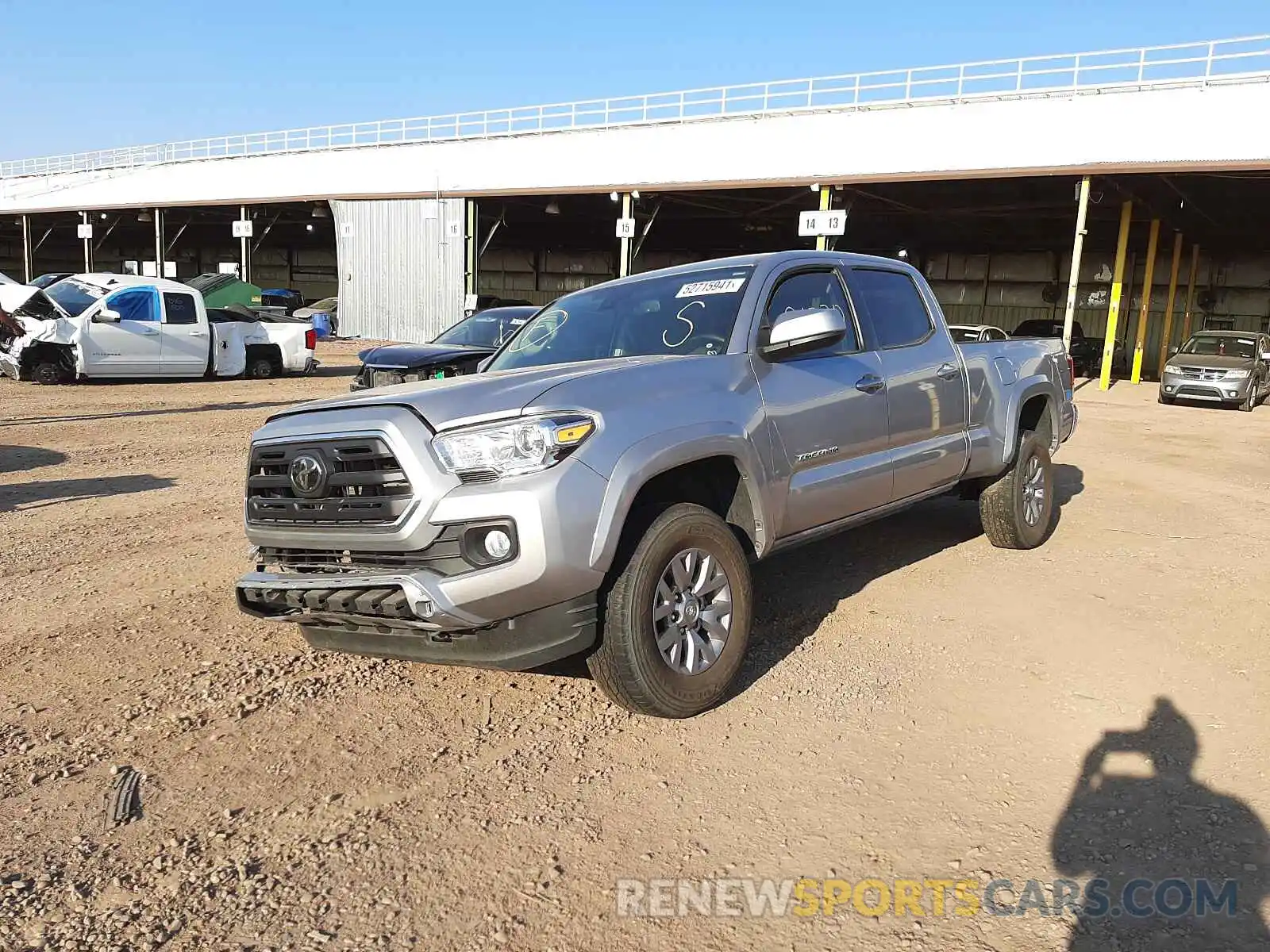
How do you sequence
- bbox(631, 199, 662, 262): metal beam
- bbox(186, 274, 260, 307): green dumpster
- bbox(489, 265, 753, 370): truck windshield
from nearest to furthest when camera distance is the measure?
bbox(489, 265, 753, 370): truck windshield < bbox(631, 199, 662, 262): metal beam < bbox(186, 274, 260, 307): green dumpster

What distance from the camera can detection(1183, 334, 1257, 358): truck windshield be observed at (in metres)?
20.2

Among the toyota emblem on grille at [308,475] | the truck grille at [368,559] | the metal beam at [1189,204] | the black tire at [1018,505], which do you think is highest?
the metal beam at [1189,204]

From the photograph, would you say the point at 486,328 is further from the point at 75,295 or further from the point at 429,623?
the point at 429,623

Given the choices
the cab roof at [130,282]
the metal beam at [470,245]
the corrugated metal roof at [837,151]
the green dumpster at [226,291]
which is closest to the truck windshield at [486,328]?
the cab roof at [130,282]

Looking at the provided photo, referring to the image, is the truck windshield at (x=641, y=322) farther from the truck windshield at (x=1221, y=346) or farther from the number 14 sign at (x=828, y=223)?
the truck windshield at (x=1221, y=346)

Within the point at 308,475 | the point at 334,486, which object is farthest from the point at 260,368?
the point at 334,486

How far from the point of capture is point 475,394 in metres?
3.58

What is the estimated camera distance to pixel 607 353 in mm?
4668

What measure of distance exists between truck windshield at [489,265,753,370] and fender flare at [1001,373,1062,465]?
2.56 m

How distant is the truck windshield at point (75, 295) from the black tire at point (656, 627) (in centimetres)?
1603

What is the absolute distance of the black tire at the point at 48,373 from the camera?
1577cm

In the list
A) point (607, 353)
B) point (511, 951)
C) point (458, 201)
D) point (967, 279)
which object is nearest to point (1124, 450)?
point (607, 353)

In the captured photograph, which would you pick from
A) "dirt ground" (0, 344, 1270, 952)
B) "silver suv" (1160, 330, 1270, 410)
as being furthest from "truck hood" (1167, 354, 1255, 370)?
"dirt ground" (0, 344, 1270, 952)

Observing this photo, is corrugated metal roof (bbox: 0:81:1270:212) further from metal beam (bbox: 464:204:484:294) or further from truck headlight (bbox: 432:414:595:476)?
truck headlight (bbox: 432:414:595:476)
